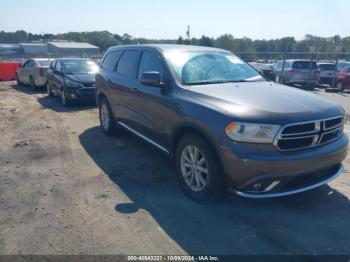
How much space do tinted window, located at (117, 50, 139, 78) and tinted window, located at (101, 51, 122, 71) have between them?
0.28m

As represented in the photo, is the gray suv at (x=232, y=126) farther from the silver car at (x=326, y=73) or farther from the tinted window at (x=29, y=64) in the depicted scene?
the silver car at (x=326, y=73)

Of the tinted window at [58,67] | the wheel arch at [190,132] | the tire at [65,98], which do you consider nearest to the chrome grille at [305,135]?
the wheel arch at [190,132]

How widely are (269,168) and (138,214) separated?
5.15 ft

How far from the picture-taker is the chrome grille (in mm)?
3496

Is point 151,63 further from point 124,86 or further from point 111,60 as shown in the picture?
point 111,60

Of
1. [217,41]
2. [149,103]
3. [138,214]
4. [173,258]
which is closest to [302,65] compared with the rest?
[149,103]

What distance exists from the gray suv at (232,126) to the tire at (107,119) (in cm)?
164

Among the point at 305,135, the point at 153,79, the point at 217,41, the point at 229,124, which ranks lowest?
the point at 305,135

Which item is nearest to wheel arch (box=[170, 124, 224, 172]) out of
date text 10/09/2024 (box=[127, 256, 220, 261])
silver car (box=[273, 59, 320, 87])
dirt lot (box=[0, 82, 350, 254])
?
dirt lot (box=[0, 82, 350, 254])

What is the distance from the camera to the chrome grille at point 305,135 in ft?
11.5

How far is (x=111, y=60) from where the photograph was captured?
6945 millimetres

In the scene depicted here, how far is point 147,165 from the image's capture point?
5.51 metres

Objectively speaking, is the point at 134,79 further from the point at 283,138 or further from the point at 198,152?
the point at 283,138

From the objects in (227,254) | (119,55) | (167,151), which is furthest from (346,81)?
(227,254)
